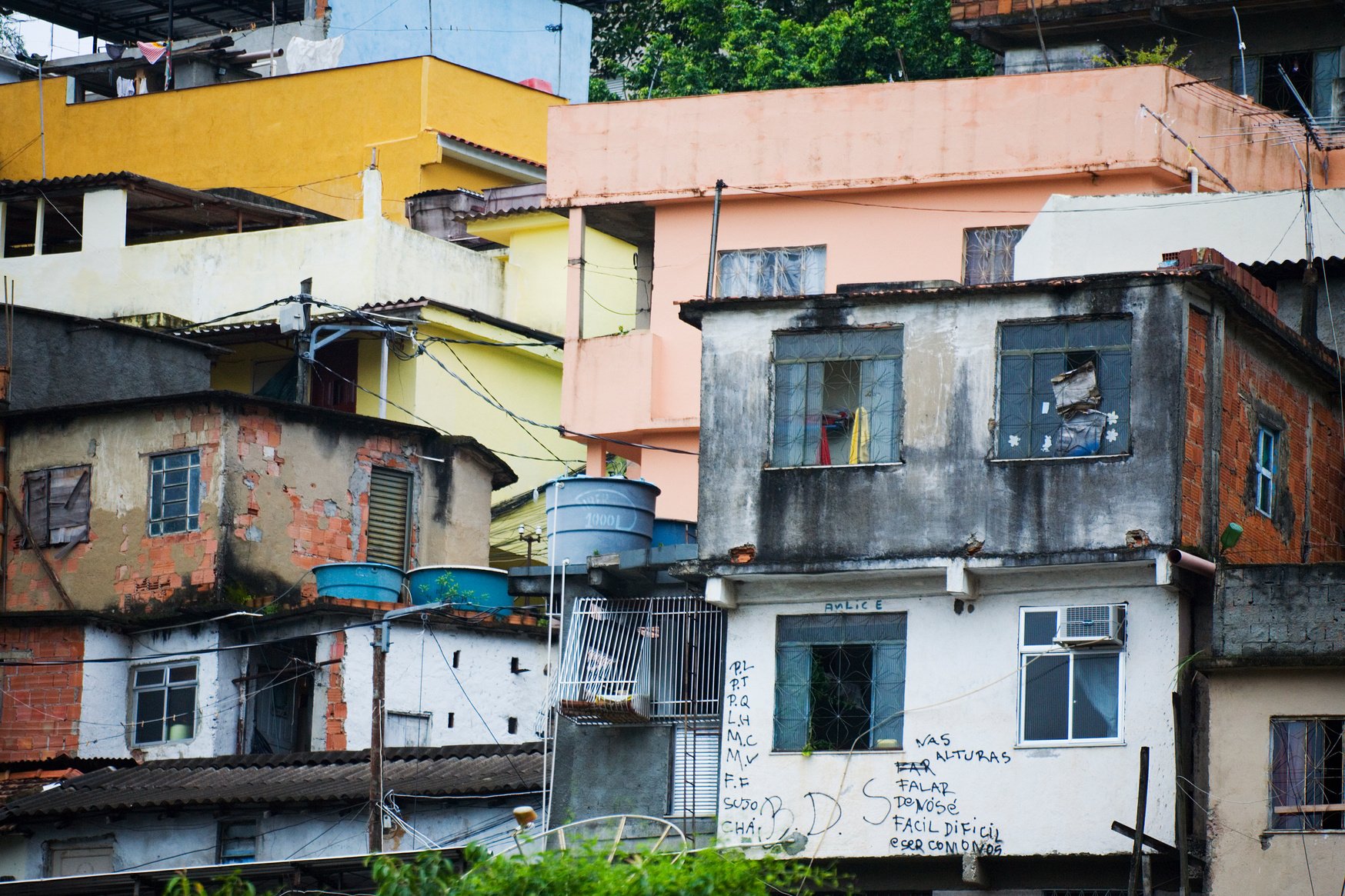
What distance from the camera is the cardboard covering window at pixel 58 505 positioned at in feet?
103

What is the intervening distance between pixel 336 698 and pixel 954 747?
9.63 m

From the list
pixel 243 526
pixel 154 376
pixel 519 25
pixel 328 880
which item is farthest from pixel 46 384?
pixel 519 25

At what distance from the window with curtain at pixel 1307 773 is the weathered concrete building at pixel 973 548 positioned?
829 millimetres

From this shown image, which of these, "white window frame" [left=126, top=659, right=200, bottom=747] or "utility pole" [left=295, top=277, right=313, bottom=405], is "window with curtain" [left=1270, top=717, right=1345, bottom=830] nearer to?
"white window frame" [left=126, top=659, right=200, bottom=747]

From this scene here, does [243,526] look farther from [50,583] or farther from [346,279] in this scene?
[346,279]

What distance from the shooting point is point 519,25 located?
47.4 m

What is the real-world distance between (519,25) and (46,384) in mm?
16823

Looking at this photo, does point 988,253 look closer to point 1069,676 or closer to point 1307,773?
point 1069,676

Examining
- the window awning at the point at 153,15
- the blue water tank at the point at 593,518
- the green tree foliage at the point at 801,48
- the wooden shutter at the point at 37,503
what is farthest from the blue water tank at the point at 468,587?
the window awning at the point at 153,15

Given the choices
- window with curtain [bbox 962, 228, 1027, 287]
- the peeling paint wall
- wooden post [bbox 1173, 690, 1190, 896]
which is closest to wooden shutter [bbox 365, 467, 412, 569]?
the peeling paint wall

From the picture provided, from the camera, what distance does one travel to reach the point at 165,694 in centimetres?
2923

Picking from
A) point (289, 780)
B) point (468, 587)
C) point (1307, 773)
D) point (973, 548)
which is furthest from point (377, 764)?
point (1307, 773)

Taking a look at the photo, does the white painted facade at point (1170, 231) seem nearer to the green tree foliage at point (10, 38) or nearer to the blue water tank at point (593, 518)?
the blue water tank at point (593, 518)

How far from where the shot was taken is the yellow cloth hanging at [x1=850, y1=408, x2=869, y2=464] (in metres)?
21.8
